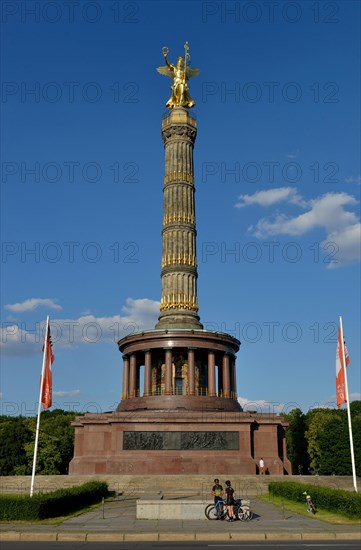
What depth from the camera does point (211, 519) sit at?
17.2 metres

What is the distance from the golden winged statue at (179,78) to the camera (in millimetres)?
46344

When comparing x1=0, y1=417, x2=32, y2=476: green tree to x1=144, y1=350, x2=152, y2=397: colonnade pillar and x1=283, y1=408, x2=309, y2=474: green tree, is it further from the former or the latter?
Answer: x1=283, y1=408, x2=309, y2=474: green tree

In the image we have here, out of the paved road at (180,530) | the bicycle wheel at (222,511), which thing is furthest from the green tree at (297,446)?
the paved road at (180,530)

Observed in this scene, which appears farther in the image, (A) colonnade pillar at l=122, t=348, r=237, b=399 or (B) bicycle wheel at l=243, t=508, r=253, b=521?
(A) colonnade pillar at l=122, t=348, r=237, b=399

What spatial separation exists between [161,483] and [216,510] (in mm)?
12182

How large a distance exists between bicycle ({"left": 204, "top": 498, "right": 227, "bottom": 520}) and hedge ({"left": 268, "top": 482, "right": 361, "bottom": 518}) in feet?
12.5

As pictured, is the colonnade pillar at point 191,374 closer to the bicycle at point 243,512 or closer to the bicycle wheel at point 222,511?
the bicycle at point 243,512

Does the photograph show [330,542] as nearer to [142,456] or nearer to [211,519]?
[211,519]

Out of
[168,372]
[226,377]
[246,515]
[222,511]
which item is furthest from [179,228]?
[246,515]

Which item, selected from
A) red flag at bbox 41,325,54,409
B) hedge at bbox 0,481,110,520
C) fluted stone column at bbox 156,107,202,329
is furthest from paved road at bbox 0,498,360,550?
fluted stone column at bbox 156,107,202,329

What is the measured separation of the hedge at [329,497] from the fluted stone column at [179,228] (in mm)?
17547

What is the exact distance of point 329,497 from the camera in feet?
61.8

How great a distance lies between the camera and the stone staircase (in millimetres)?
27438

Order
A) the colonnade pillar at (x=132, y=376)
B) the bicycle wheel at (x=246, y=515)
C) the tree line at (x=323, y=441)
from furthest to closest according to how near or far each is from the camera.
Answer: the tree line at (x=323, y=441), the colonnade pillar at (x=132, y=376), the bicycle wheel at (x=246, y=515)
